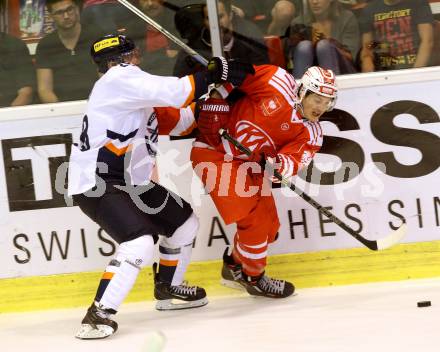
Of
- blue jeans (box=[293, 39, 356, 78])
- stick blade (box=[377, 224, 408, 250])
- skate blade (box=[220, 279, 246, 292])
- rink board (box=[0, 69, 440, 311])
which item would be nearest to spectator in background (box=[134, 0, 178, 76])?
rink board (box=[0, 69, 440, 311])

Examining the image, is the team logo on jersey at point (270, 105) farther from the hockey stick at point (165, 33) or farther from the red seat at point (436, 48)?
the red seat at point (436, 48)

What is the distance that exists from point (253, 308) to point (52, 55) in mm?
1529

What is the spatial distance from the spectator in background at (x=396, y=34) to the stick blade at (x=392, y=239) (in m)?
0.76

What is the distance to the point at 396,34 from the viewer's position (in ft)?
13.8

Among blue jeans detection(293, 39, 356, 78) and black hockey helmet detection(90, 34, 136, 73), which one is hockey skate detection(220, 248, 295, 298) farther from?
black hockey helmet detection(90, 34, 136, 73)

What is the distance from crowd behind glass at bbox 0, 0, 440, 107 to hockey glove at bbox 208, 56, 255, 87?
0.48 m

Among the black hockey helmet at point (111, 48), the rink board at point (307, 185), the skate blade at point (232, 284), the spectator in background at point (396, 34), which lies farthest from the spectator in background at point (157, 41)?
the skate blade at point (232, 284)

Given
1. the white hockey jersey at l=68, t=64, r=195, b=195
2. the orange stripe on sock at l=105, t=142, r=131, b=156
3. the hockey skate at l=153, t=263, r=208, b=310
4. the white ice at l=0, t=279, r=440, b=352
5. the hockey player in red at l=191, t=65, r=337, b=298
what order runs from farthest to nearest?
the hockey skate at l=153, t=263, r=208, b=310 → the hockey player in red at l=191, t=65, r=337, b=298 → the orange stripe on sock at l=105, t=142, r=131, b=156 → the white hockey jersey at l=68, t=64, r=195, b=195 → the white ice at l=0, t=279, r=440, b=352

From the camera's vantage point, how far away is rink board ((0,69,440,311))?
4184mm

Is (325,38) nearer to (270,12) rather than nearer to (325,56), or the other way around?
(325,56)

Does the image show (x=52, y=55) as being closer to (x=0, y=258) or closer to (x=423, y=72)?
(x=0, y=258)

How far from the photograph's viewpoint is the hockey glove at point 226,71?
3.68 m

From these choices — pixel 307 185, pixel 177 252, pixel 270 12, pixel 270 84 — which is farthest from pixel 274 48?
pixel 177 252

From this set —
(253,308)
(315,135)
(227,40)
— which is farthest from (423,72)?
(253,308)
